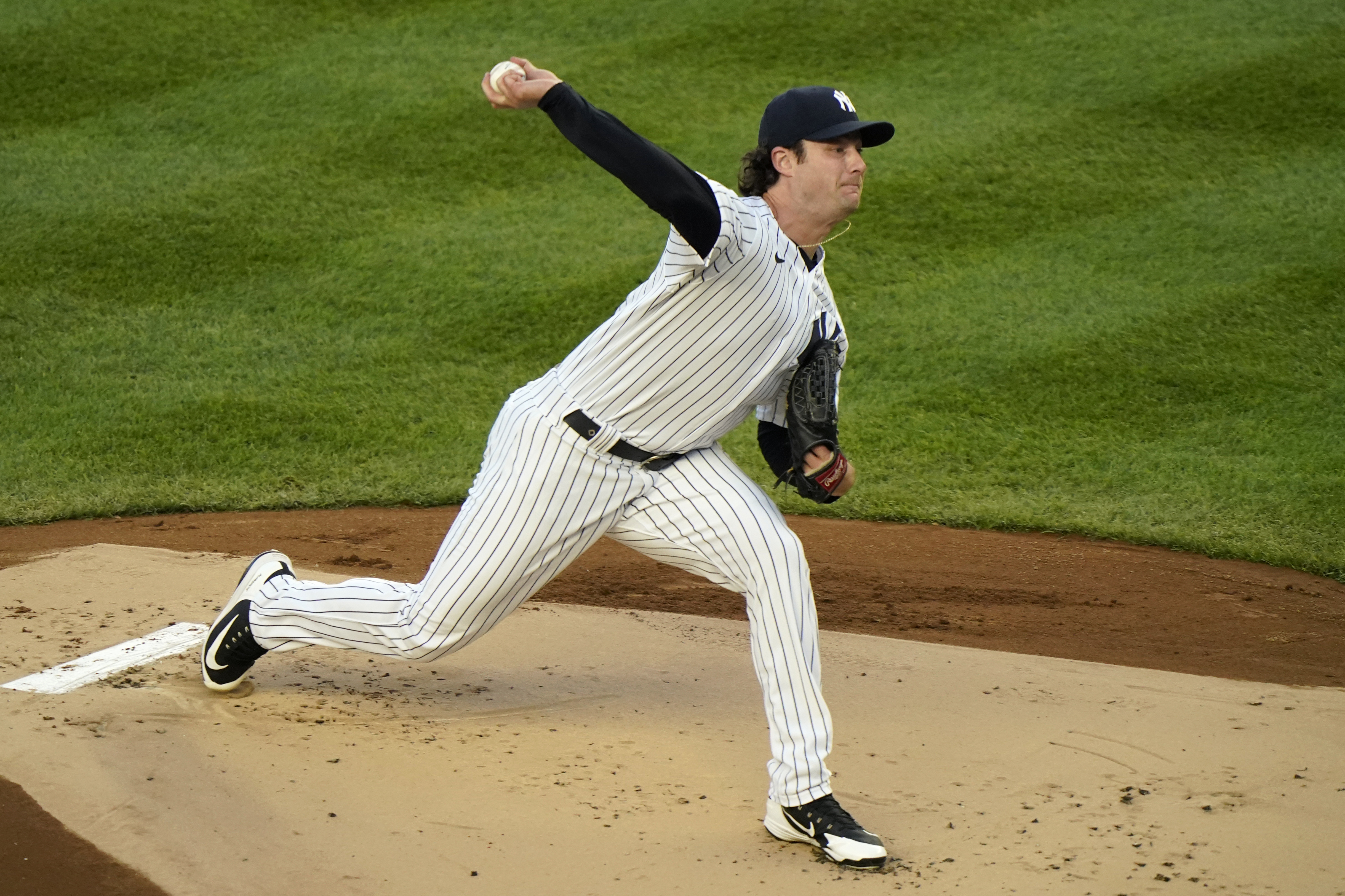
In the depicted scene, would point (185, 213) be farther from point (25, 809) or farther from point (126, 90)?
point (25, 809)

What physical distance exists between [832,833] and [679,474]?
0.88 meters

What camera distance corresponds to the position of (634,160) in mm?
2727

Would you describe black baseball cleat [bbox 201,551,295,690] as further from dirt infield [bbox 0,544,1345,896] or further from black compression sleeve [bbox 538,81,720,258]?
black compression sleeve [bbox 538,81,720,258]

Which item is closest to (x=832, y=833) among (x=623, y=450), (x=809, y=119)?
(x=623, y=450)

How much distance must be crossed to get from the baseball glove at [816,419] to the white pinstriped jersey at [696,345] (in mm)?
56

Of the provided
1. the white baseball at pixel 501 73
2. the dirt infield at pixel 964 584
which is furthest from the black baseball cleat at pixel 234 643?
the white baseball at pixel 501 73

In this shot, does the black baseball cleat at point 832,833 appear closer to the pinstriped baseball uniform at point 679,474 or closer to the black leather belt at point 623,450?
the pinstriped baseball uniform at point 679,474

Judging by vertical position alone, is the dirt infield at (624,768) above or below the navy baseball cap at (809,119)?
below

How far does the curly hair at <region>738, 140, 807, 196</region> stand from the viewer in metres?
3.21

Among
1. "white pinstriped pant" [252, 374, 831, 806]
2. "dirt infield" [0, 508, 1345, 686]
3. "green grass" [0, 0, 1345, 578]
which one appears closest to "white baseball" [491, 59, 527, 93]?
"white pinstriped pant" [252, 374, 831, 806]

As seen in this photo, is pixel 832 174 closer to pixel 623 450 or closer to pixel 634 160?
pixel 634 160

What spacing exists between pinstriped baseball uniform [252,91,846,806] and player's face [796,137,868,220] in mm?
126

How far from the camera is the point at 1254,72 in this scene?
10.0 metres

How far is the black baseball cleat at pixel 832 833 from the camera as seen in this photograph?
2.94 metres
